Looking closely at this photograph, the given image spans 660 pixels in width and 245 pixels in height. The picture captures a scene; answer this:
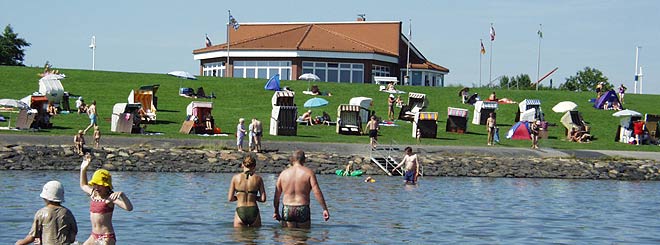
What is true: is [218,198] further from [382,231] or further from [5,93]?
[5,93]

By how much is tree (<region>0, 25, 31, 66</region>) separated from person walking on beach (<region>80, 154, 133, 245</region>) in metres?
79.5

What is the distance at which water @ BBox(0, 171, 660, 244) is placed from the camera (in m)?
17.7

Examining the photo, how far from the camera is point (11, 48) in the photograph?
3494 inches

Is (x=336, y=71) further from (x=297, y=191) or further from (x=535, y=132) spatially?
(x=297, y=191)

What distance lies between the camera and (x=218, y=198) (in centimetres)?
2439

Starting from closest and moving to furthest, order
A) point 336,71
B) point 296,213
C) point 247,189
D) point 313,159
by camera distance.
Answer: point 247,189 → point 296,213 → point 313,159 → point 336,71

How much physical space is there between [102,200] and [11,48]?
81.5 metres

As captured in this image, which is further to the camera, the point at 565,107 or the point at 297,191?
the point at 565,107

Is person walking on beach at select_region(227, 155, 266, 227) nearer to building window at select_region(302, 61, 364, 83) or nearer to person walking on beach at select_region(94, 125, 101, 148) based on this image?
person walking on beach at select_region(94, 125, 101, 148)

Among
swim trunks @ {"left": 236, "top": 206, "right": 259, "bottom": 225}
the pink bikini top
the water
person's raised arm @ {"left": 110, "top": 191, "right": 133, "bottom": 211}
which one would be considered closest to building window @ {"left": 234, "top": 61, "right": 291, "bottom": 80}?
the water

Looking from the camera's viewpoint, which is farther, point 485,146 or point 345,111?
point 345,111

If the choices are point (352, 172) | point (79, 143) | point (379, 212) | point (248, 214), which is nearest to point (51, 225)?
point (248, 214)

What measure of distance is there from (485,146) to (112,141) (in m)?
14.9

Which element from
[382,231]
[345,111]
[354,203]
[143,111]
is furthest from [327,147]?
[382,231]
